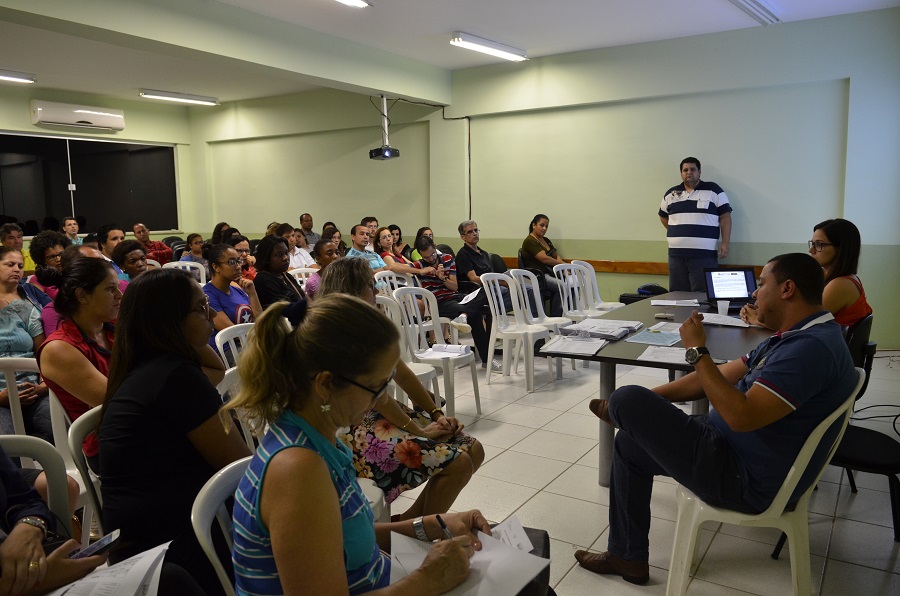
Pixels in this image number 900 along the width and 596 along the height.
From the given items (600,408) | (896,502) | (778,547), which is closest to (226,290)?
(600,408)

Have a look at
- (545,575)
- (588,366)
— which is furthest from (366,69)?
(545,575)

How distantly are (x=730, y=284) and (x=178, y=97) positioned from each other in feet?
26.8

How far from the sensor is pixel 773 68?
6215 millimetres

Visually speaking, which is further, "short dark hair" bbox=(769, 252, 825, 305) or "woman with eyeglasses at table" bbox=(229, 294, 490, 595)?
"short dark hair" bbox=(769, 252, 825, 305)

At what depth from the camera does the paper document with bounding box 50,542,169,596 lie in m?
1.16

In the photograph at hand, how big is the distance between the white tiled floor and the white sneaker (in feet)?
3.81

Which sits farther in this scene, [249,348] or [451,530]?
[451,530]

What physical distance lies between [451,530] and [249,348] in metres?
0.60

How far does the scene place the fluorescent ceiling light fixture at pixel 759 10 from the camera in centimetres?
533

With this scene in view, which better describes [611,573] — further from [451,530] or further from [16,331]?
[16,331]

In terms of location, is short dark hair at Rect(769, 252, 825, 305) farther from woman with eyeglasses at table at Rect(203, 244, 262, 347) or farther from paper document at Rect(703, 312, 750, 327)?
woman with eyeglasses at table at Rect(203, 244, 262, 347)

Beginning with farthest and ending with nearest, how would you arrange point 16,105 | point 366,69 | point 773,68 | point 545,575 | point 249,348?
1. point 16,105
2. point 366,69
3. point 773,68
4. point 545,575
5. point 249,348

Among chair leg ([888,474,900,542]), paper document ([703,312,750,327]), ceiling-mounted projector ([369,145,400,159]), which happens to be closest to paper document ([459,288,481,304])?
paper document ([703,312,750,327])

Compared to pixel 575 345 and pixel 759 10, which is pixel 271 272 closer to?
pixel 575 345
